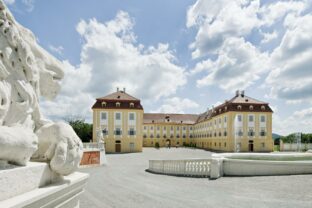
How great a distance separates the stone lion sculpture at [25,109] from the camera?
170 centimetres

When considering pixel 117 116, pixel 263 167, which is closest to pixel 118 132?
pixel 117 116

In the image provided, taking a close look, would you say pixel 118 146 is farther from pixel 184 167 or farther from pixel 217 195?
pixel 217 195

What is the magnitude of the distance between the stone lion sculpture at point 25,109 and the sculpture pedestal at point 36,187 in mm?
88

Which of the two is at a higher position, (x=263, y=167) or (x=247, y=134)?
(x=263, y=167)

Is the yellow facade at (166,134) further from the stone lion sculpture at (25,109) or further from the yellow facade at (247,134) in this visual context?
the stone lion sculpture at (25,109)

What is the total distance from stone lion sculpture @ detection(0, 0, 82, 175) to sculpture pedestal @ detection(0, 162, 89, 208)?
88mm

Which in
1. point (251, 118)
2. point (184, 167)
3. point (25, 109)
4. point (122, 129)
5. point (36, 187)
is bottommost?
point (184, 167)

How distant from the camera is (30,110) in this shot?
2047mm

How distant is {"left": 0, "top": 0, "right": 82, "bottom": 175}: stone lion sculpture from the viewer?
1.70 metres

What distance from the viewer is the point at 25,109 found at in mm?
1970

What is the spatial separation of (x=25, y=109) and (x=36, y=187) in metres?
0.62

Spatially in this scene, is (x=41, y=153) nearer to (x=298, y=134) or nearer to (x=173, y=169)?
(x=173, y=169)

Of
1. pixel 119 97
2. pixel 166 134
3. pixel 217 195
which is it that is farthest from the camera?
pixel 166 134

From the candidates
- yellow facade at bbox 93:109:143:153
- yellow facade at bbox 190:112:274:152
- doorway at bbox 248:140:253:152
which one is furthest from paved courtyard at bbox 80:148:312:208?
doorway at bbox 248:140:253:152
